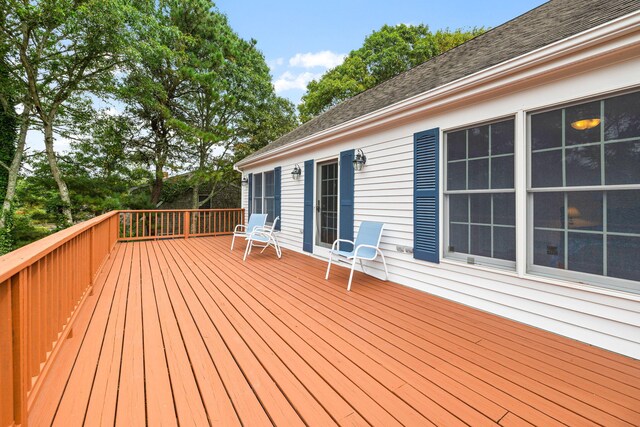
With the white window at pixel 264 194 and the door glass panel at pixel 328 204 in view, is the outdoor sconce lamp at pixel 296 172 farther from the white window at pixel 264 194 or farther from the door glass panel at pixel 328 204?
the white window at pixel 264 194

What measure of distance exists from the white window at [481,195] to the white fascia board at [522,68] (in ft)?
1.34

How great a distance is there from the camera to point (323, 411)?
4.93 ft

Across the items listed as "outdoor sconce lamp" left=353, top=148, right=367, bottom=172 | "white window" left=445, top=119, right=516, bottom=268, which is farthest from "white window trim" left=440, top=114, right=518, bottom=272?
"outdoor sconce lamp" left=353, top=148, right=367, bottom=172

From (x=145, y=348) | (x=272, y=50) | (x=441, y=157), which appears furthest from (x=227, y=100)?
(x=145, y=348)

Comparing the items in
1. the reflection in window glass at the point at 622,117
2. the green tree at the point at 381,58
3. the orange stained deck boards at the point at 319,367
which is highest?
the green tree at the point at 381,58

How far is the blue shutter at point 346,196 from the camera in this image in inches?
183

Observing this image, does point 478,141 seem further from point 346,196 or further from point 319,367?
point 319,367

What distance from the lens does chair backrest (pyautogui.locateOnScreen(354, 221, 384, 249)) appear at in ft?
12.7

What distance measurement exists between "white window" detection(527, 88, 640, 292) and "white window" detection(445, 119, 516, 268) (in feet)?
0.70

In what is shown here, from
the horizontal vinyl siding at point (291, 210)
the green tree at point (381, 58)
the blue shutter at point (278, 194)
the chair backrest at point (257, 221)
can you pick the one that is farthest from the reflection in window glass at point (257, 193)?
the green tree at point (381, 58)

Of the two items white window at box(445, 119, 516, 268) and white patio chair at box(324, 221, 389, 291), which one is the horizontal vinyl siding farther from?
white window at box(445, 119, 516, 268)

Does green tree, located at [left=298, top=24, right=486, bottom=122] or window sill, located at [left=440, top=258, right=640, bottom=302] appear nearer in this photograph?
window sill, located at [left=440, top=258, right=640, bottom=302]

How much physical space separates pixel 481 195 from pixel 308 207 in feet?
10.8

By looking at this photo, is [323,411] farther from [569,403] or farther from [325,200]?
[325,200]
